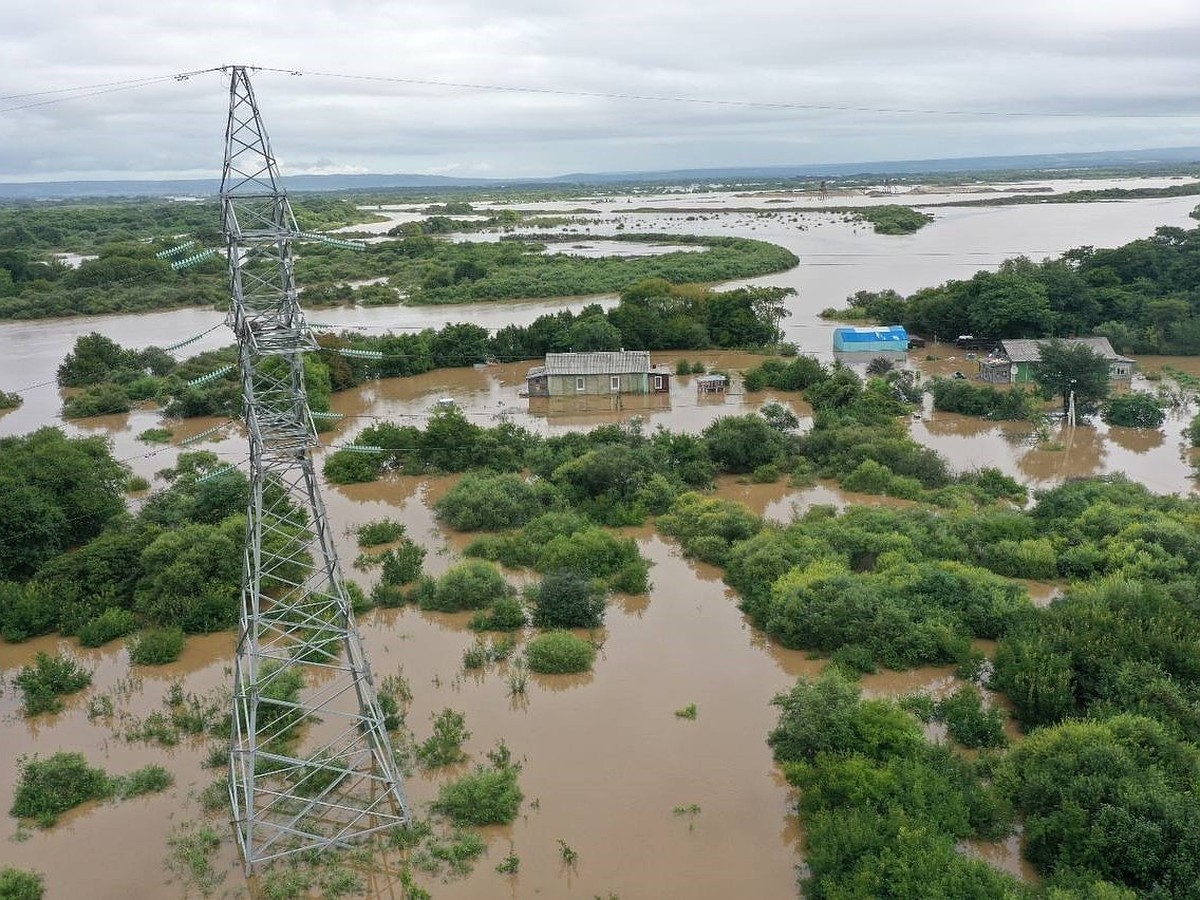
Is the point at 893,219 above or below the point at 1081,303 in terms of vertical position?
above

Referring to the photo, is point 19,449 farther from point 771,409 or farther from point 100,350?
point 771,409

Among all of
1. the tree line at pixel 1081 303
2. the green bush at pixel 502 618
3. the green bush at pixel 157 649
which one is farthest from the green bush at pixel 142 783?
the tree line at pixel 1081 303

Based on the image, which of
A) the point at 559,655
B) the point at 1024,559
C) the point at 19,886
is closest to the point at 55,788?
the point at 19,886

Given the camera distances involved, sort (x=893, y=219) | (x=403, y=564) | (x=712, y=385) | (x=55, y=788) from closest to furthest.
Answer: (x=55, y=788) → (x=403, y=564) → (x=712, y=385) → (x=893, y=219)

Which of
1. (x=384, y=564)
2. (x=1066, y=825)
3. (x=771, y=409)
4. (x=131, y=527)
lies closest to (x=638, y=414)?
(x=771, y=409)

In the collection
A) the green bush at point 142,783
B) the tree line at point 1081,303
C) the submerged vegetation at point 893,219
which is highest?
the submerged vegetation at point 893,219

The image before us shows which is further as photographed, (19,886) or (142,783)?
(142,783)

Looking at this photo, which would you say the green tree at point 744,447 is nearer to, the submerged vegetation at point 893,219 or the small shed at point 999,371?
the small shed at point 999,371

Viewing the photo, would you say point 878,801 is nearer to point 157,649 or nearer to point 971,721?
point 971,721
